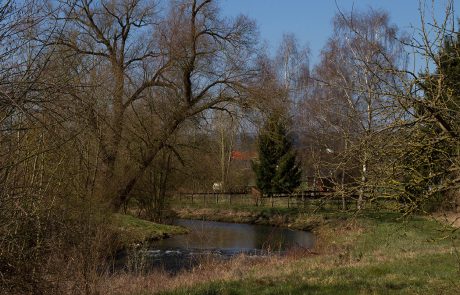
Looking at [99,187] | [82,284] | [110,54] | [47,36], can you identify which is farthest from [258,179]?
[47,36]

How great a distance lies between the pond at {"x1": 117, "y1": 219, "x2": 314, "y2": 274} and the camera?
1592cm

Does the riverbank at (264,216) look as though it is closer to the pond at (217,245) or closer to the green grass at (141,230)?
the pond at (217,245)

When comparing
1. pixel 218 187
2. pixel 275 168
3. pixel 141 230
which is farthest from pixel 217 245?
pixel 218 187

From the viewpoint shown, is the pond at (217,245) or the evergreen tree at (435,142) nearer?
the evergreen tree at (435,142)

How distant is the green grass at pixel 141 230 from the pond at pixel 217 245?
0.58m

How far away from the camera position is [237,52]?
25.3 metres

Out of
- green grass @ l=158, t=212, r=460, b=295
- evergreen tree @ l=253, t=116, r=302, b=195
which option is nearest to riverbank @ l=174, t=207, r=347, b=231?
evergreen tree @ l=253, t=116, r=302, b=195

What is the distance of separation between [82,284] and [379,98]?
4.50 m

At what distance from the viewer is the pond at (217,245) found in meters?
15.9

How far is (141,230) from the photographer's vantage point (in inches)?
899

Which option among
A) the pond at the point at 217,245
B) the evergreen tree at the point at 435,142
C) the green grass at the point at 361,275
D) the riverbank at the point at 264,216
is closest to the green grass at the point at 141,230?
the pond at the point at 217,245

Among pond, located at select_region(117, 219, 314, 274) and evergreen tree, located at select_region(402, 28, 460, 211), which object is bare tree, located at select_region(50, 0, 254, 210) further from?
evergreen tree, located at select_region(402, 28, 460, 211)

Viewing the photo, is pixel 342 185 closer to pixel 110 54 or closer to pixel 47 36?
pixel 47 36

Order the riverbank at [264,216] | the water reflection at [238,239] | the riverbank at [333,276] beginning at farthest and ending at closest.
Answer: the riverbank at [264,216] < the water reflection at [238,239] < the riverbank at [333,276]
